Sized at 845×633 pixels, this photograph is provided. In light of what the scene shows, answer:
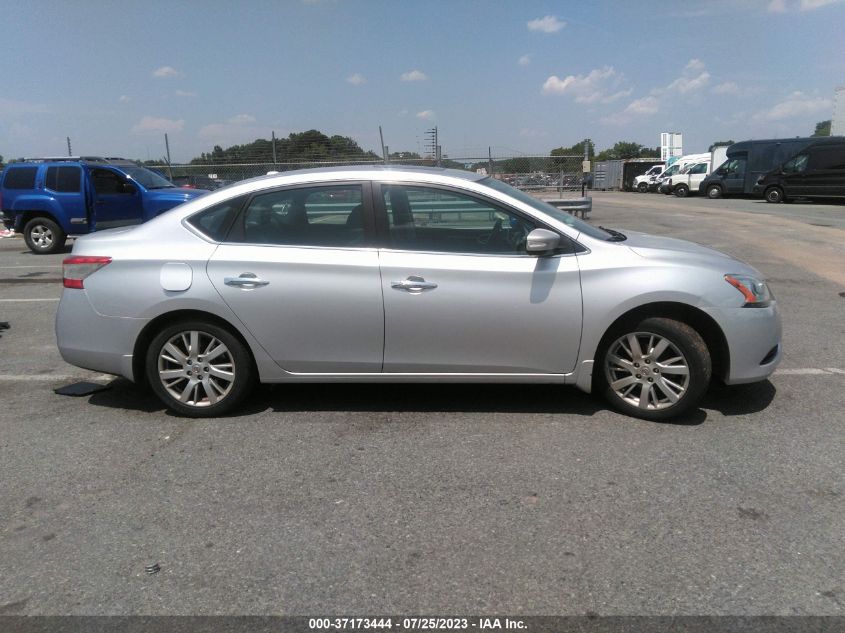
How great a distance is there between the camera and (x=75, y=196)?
43.4ft

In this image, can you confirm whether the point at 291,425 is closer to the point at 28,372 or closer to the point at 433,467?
the point at 433,467

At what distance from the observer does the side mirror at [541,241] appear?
4.04m

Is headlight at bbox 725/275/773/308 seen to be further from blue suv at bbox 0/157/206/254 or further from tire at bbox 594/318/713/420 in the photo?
blue suv at bbox 0/157/206/254

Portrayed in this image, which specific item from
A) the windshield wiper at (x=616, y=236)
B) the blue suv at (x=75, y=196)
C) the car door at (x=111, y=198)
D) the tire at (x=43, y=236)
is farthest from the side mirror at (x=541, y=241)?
the tire at (x=43, y=236)

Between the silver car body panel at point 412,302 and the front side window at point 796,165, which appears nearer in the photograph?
the silver car body panel at point 412,302

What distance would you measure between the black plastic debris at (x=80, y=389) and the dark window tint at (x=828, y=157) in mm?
26698

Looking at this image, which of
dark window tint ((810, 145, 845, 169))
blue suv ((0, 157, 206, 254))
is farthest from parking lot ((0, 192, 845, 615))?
dark window tint ((810, 145, 845, 169))

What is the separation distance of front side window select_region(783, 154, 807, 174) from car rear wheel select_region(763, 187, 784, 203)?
0.83 metres

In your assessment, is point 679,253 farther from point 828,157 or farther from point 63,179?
point 828,157

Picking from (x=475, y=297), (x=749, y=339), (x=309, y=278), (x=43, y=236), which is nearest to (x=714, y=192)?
(x=43, y=236)

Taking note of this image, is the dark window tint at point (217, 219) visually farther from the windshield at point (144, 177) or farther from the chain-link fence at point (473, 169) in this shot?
the chain-link fence at point (473, 169)

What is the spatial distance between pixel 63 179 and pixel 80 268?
10489 millimetres

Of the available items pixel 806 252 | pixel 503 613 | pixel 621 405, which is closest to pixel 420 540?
pixel 503 613

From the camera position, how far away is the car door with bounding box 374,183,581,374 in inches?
162
